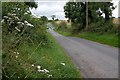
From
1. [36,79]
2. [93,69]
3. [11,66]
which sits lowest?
[93,69]

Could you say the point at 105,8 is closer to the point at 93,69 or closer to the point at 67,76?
the point at 93,69

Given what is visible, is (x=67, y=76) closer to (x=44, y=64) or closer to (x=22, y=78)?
(x=44, y=64)

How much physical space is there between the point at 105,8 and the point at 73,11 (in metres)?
8.70

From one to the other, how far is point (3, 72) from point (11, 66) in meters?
0.19

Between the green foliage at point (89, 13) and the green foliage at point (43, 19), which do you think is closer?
the green foliage at point (43, 19)

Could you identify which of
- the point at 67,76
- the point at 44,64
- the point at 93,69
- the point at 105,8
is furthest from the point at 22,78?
the point at 105,8

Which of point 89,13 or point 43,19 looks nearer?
point 43,19

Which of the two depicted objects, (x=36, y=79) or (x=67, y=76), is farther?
(x=67, y=76)

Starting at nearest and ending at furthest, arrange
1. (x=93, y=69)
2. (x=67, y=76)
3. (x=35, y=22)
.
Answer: (x=67, y=76)
(x=93, y=69)
(x=35, y=22)

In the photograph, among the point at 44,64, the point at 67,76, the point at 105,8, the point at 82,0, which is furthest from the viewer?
the point at 82,0

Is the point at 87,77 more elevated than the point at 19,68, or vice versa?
the point at 19,68

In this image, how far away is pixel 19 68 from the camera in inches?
239

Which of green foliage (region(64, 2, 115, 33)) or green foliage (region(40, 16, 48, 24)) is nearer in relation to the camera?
green foliage (region(40, 16, 48, 24))

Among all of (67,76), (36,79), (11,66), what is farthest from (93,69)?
(11,66)
